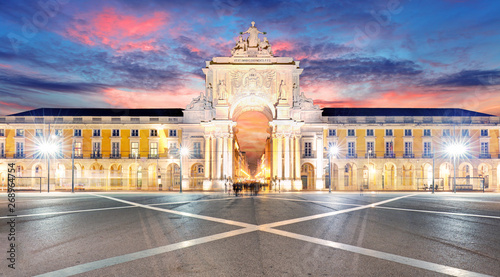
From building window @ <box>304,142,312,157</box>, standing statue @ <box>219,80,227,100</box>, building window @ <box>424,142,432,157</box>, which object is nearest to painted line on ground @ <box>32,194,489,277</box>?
standing statue @ <box>219,80,227,100</box>

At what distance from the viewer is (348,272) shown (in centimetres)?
826

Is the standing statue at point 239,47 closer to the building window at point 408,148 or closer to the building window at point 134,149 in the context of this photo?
the building window at point 134,149

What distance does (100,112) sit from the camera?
67.6 m

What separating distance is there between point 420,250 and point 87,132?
206 feet

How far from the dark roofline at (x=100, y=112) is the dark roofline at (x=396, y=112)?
28146 mm

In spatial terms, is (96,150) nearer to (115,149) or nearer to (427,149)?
(115,149)

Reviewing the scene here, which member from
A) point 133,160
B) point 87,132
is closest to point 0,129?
point 87,132

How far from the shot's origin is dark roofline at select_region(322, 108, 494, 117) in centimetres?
6619

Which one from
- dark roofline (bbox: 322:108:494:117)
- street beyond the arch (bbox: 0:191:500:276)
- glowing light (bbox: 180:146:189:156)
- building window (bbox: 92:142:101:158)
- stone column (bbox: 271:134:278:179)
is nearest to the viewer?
street beyond the arch (bbox: 0:191:500:276)

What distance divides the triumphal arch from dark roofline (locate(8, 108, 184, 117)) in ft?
28.3

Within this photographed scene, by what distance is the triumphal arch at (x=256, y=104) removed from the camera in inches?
2254

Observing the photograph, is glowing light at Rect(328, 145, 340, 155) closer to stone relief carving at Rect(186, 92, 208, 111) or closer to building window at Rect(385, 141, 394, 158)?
building window at Rect(385, 141, 394, 158)

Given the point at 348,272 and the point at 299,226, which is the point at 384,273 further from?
the point at 299,226

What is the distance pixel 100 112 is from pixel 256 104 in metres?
29.2
